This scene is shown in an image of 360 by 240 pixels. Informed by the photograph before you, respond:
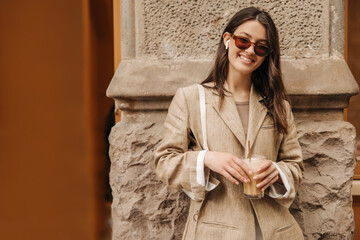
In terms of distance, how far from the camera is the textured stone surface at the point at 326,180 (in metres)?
1.94

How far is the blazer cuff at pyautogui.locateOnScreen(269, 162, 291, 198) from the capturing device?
1438 mm

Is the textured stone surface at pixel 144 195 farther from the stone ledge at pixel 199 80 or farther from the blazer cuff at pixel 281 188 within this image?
the blazer cuff at pixel 281 188

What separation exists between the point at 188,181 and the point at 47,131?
1.81 meters

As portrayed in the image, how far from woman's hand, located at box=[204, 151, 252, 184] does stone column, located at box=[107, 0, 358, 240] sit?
2.06 ft

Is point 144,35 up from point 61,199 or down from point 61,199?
up

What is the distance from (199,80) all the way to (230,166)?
694 mm

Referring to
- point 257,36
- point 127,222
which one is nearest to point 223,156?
point 257,36

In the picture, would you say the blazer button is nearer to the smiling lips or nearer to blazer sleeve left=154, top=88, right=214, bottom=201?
blazer sleeve left=154, top=88, right=214, bottom=201

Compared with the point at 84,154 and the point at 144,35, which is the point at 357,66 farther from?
the point at 84,154

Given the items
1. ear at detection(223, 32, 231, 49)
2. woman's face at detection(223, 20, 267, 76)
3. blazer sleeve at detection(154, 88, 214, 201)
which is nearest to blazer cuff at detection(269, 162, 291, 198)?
blazer sleeve at detection(154, 88, 214, 201)

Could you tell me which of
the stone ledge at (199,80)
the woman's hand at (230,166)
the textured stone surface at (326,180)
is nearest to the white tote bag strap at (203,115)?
the woman's hand at (230,166)

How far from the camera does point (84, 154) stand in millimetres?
3100

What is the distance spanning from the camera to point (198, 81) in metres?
1.94

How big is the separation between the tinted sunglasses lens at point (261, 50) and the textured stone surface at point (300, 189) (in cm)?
65
